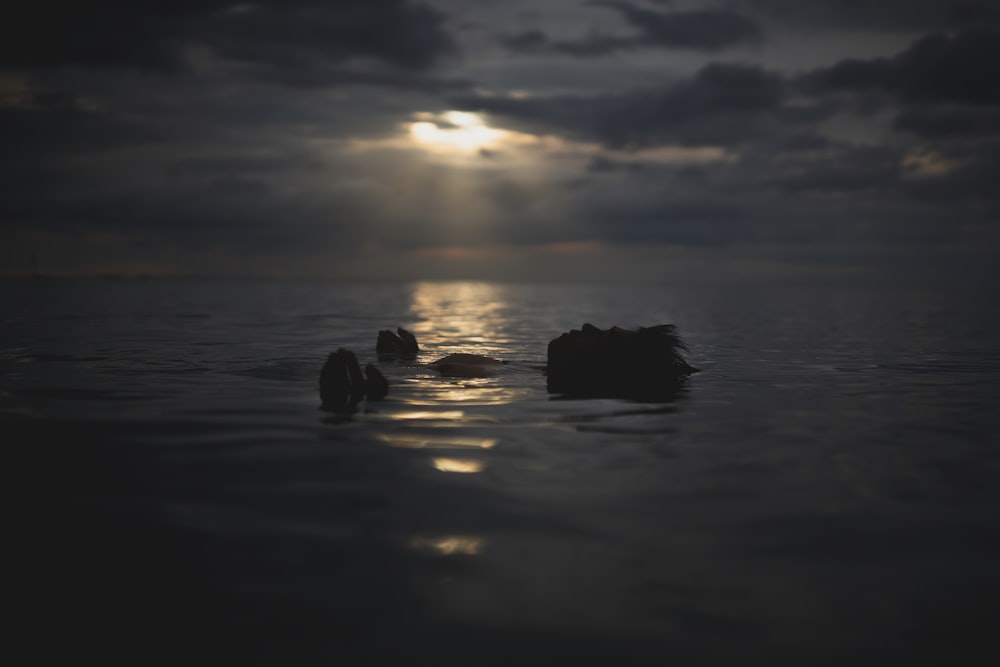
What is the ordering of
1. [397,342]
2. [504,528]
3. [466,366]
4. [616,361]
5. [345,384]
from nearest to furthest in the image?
[504,528]
[345,384]
[616,361]
[466,366]
[397,342]

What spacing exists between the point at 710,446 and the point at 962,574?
389 cm

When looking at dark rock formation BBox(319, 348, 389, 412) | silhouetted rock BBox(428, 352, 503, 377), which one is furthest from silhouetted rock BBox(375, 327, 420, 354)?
dark rock formation BBox(319, 348, 389, 412)

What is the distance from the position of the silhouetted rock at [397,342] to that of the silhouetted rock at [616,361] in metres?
4.38

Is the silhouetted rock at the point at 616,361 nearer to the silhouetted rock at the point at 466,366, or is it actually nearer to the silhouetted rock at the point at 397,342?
the silhouetted rock at the point at 466,366

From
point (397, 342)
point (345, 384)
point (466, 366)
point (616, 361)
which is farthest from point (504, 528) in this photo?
point (397, 342)

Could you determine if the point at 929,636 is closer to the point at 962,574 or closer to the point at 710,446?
the point at 962,574

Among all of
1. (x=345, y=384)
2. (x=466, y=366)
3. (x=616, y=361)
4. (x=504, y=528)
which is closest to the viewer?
(x=504, y=528)

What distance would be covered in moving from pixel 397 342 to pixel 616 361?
5845 mm

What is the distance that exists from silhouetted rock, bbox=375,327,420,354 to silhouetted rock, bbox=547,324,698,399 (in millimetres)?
4376

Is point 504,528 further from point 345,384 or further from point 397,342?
point 397,342

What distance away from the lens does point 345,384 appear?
37.7 feet

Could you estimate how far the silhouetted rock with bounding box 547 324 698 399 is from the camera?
542 inches

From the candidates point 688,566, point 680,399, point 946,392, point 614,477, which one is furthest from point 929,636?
point 946,392

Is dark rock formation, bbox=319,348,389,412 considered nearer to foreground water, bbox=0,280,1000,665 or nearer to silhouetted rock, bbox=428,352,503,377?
foreground water, bbox=0,280,1000,665
